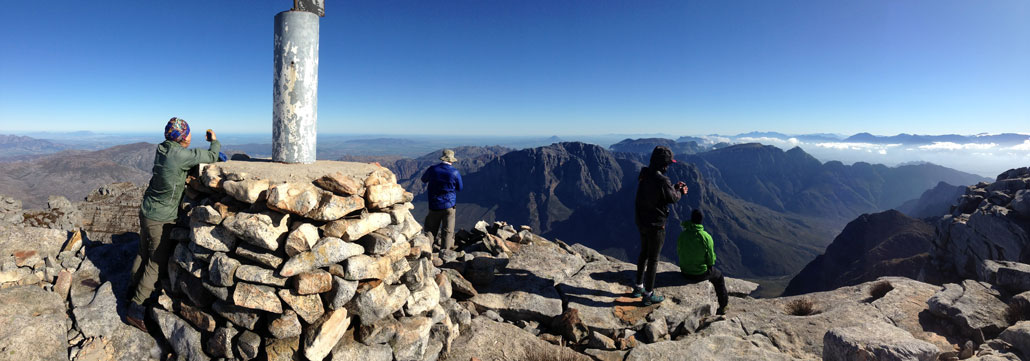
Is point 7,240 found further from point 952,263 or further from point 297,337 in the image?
point 952,263

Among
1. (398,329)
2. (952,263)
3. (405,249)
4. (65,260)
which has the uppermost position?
(405,249)

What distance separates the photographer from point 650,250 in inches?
331

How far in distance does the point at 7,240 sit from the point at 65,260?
1265 mm

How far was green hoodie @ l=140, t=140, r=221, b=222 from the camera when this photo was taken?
20.1ft

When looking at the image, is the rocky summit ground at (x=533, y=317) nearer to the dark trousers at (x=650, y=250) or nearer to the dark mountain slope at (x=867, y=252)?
→ the dark trousers at (x=650, y=250)

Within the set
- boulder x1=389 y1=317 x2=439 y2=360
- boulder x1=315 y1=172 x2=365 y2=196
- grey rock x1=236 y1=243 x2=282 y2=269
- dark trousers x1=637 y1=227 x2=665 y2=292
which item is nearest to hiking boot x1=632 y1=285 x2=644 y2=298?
dark trousers x1=637 y1=227 x2=665 y2=292

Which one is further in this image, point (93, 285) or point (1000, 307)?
point (1000, 307)

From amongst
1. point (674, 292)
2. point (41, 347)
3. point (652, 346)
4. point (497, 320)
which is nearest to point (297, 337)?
point (41, 347)

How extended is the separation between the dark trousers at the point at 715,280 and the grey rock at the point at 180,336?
948cm

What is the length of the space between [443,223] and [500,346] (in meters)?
5.18

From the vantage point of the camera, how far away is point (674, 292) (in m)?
9.30

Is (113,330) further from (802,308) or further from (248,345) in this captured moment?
(802,308)

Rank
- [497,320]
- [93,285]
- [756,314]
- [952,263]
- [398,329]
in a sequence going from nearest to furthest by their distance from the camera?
[398,329] → [93,285] → [497,320] → [756,314] → [952,263]

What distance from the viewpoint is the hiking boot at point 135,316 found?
5831 millimetres
